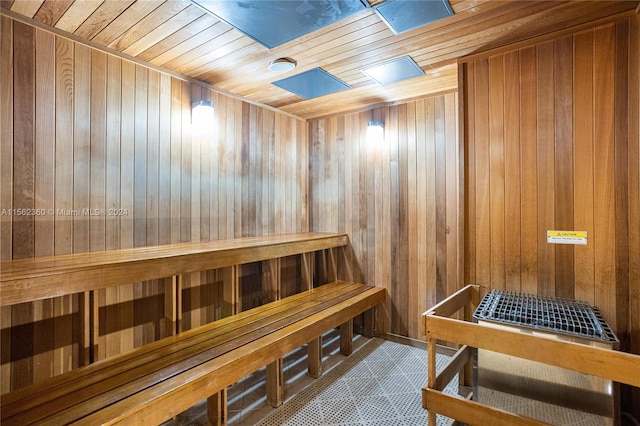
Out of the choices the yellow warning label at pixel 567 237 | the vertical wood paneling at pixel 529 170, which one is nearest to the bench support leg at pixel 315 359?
the vertical wood paneling at pixel 529 170

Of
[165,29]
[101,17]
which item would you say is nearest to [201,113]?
[165,29]

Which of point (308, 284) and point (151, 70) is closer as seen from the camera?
point (151, 70)

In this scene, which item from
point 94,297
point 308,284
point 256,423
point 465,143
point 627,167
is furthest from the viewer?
point 308,284

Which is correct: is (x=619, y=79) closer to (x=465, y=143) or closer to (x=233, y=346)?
(x=465, y=143)

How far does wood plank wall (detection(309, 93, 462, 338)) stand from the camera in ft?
9.44

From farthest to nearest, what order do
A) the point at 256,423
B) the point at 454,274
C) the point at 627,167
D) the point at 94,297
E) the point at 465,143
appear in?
1. the point at 454,274
2. the point at 465,143
3. the point at 256,423
4. the point at 94,297
5. the point at 627,167

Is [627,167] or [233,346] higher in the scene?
[627,167]

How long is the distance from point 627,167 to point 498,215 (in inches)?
26.6

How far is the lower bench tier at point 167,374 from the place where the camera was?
1314 mm

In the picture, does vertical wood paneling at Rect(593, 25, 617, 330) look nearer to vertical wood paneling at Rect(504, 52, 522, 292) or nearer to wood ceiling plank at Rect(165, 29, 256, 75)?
vertical wood paneling at Rect(504, 52, 522, 292)

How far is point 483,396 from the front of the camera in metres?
1.56

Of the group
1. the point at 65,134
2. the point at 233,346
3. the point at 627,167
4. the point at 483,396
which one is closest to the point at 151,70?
the point at 65,134

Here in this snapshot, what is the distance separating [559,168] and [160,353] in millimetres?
2600

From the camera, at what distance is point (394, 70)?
2.41 metres
